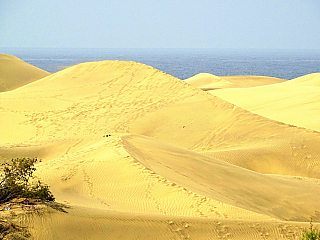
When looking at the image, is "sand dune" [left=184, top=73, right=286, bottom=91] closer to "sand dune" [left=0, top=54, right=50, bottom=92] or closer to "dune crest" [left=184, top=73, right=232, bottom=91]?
"dune crest" [left=184, top=73, right=232, bottom=91]

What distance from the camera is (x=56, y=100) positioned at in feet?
71.6

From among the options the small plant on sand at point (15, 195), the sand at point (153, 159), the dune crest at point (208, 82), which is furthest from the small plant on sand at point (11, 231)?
the dune crest at point (208, 82)

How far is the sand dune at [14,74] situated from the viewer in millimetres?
38522

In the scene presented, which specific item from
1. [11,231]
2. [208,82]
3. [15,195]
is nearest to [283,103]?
[208,82]

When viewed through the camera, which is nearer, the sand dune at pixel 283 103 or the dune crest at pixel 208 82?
the sand dune at pixel 283 103

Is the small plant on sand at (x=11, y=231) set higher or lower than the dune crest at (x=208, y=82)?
higher

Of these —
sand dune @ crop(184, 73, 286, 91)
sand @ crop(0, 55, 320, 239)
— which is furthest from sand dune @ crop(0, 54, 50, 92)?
sand dune @ crop(184, 73, 286, 91)

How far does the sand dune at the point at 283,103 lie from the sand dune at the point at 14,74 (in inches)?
756

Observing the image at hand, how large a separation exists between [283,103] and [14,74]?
26720 millimetres

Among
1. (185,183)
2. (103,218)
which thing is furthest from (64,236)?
(185,183)

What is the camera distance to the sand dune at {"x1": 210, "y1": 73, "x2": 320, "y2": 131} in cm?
2320

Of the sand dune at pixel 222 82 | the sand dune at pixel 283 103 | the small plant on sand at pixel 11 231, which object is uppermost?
the small plant on sand at pixel 11 231

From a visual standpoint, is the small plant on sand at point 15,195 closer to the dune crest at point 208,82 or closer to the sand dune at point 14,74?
the sand dune at point 14,74

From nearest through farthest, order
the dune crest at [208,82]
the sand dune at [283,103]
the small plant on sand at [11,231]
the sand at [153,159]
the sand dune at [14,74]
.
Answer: the small plant on sand at [11,231], the sand at [153,159], the sand dune at [283,103], the sand dune at [14,74], the dune crest at [208,82]
